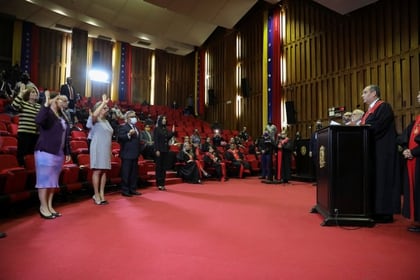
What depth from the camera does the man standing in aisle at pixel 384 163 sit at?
269 centimetres

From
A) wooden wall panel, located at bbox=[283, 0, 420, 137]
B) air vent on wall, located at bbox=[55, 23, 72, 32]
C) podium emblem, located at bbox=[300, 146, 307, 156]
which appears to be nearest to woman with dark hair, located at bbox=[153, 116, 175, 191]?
podium emblem, located at bbox=[300, 146, 307, 156]

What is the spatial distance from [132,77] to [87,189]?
10326 mm

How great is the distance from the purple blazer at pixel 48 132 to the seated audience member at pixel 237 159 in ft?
18.2

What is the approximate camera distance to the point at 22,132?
10.5 feet

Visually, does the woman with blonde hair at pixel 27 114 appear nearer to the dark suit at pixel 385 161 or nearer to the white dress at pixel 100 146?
the white dress at pixel 100 146

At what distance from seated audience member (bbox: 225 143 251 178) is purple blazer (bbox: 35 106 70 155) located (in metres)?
5.54

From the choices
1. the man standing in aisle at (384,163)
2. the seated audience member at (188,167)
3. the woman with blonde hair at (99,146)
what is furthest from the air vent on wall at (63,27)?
the man standing in aisle at (384,163)

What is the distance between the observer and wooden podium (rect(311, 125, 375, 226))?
2.62 meters

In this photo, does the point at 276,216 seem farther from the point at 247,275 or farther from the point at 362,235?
the point at 247,275

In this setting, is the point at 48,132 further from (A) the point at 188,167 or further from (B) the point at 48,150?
(A) the point at 188,167

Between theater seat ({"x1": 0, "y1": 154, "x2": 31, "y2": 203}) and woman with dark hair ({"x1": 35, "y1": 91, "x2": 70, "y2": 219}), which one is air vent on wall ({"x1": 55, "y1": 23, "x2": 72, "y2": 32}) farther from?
woman with dark hair ({"x1": 35, "y1": 91, "x2": 70, "y2": 219})

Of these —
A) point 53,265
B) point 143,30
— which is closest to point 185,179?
point 53,265

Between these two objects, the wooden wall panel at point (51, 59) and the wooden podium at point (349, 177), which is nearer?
the wooden podium at point (349, 177)

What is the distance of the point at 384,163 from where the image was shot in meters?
2.74
